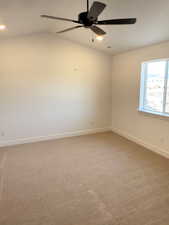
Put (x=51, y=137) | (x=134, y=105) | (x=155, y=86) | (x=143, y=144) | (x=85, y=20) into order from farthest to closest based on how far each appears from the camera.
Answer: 1. (x=51, y=137)
2. (x=134, y=105)
3. (x=143, y=144)
4. (x=155, y=86)
5. (x=85, y=20)

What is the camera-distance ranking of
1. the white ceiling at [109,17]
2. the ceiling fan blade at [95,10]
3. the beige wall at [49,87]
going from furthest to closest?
1. the beige wall at [49,87]
2. the white ceiling at [109,17]
3. the ceiling fan blade at [95,10]

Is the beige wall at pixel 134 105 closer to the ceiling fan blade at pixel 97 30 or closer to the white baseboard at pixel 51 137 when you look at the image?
the white baseboard at pixel 51 137

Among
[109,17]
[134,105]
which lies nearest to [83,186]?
[134,105]

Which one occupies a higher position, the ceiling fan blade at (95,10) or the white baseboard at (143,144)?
the ceiling fan blade at (95,10)

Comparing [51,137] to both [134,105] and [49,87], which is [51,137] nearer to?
[49,87]

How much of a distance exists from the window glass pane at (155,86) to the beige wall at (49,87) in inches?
56.6

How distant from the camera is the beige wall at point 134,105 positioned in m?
3.58

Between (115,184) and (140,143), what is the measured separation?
75.3 inches

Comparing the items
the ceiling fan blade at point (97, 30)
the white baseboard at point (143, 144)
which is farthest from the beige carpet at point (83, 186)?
the ceiling fan blade at point (97, 30)

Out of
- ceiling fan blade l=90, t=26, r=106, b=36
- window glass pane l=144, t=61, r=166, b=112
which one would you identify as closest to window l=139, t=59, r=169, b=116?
window glass pane l=144, t=61, r=166, b=112

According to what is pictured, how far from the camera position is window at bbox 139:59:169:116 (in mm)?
3561

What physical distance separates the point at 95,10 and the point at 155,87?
2634 millimetres

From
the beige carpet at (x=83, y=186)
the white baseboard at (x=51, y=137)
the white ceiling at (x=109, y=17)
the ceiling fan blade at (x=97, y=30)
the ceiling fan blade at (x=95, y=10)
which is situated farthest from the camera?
the white baseboard at (x=51, y=137)

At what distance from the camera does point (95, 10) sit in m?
1.80
